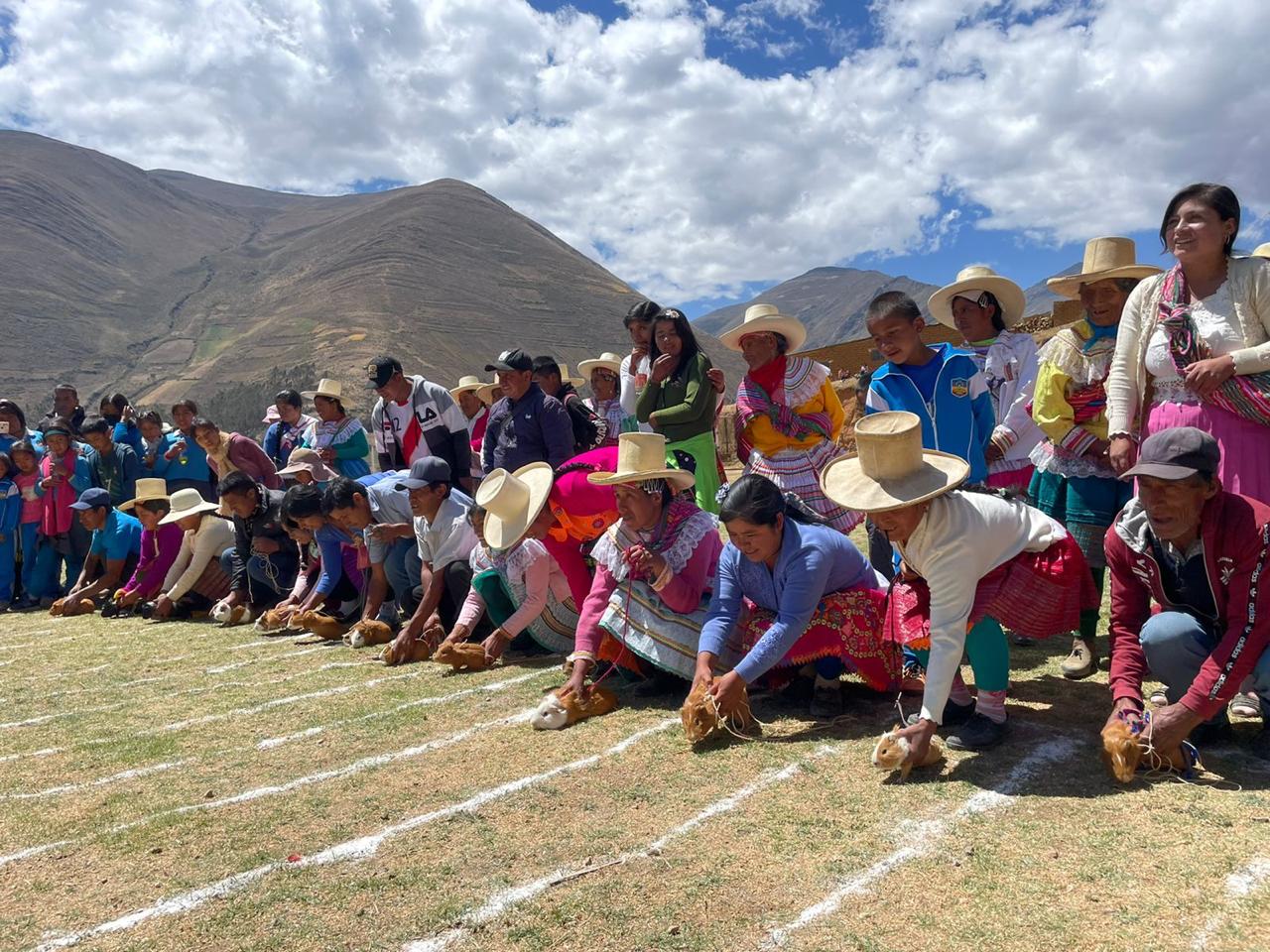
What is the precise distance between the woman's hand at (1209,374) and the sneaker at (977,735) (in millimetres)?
1445

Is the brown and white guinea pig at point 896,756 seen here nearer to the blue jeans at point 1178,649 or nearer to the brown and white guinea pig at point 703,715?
the brown and white guinea pig at point 703,715

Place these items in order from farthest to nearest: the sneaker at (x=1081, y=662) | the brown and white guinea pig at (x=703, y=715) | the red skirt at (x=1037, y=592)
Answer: the sneaker at (x=1081, y=662) < the brown and white guinea pig at (x=703, y=715) < the red skirt at (x=1037, y=592)

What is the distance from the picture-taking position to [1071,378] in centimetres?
425

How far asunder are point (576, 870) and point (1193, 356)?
9.51ft

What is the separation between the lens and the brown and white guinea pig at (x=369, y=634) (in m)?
5.93

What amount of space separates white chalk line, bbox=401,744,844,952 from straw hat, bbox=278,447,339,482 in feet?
17.9

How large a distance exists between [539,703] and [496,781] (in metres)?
0.95

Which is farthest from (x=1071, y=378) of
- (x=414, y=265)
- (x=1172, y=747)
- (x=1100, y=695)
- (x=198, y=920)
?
(x=414, y=265)

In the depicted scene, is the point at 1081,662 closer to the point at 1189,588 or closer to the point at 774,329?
the point at 1189,588

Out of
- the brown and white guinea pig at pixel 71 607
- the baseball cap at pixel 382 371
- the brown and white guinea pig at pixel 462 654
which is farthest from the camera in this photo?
the brown and white guinea pig at pixel 71 607

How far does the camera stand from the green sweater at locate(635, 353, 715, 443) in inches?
209

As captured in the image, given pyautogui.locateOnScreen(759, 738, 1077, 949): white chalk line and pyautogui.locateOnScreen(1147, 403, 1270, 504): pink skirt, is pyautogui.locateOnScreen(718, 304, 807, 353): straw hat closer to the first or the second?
pyautogui.locateOnScreen(1147, 403, 1270, 504): pink skirt

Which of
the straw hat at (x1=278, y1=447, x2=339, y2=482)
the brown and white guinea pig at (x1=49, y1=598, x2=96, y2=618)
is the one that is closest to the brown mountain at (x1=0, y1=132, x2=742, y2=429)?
the brown and white guinea pig at (x1=49, y1=598, x2=96, y2=618)

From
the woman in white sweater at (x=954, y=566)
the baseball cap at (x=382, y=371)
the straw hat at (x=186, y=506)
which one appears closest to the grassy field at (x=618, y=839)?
the woman in white sweater at (x=954, y=566)
